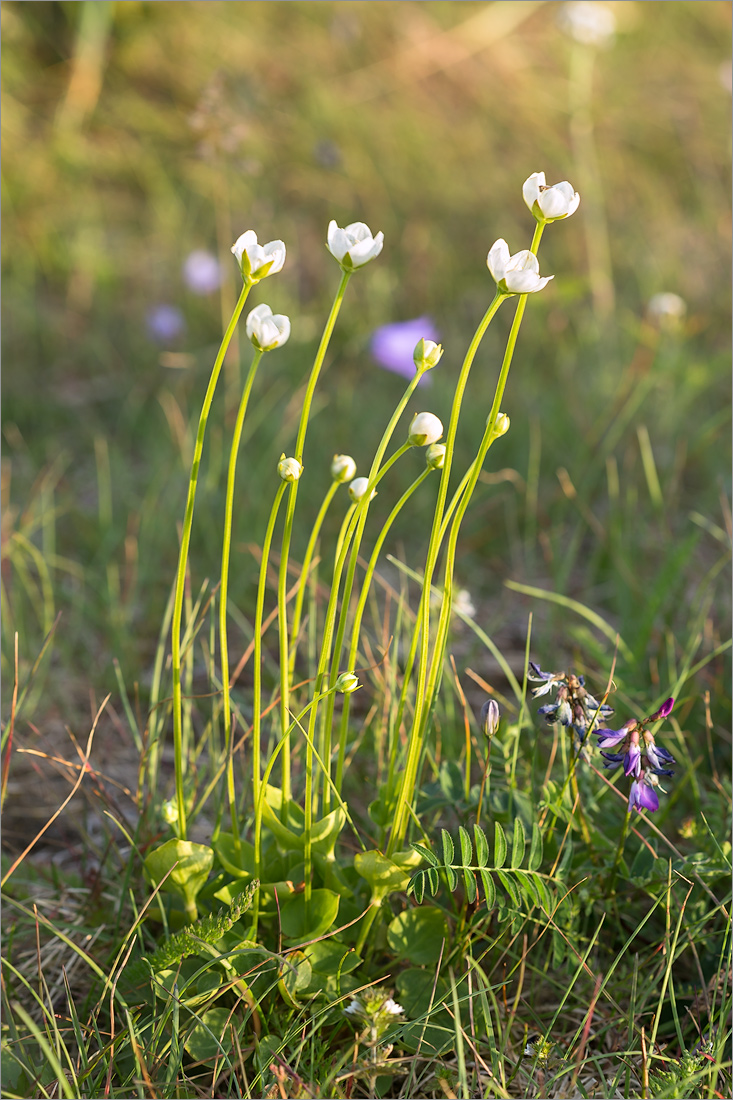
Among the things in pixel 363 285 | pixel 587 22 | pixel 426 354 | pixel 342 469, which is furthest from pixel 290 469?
pixel 363 285

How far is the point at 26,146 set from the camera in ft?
11.2

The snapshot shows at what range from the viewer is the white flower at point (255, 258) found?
2.72 feet

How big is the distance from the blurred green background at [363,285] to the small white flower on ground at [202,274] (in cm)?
8

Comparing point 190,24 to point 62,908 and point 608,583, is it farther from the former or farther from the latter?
point 62,908

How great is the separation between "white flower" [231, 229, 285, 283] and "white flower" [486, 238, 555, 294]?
21 centimetres

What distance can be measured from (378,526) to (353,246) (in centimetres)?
135

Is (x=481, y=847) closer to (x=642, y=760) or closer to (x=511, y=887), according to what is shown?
(x=511, y=887)

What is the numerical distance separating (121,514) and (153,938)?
1275mm

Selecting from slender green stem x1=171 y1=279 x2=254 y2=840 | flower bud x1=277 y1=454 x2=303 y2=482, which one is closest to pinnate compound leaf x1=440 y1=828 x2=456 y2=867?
slender green stem x1=171 y1=279 x2=254 y2=840

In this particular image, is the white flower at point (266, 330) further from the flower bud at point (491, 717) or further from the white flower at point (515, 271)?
the flower bud at point (491, 717)

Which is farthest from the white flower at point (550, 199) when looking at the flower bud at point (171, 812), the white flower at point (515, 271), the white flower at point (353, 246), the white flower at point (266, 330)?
the flower bud at point (171, 812)

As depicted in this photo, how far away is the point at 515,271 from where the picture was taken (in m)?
0.81

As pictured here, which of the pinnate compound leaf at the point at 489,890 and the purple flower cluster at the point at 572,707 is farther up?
the purple flower cluster at the point at 572,707

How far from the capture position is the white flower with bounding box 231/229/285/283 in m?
0.83
